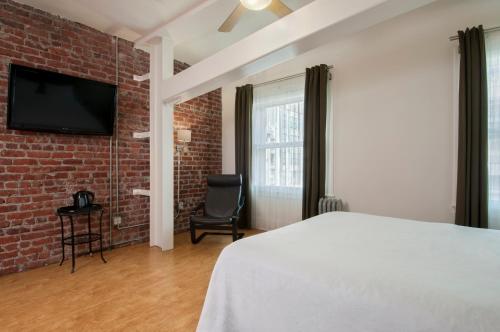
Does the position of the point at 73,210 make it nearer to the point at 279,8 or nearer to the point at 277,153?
the point at 277,153

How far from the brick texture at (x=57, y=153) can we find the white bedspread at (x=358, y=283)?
249cm

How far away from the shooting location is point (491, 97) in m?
2.55

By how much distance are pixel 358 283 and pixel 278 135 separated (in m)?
3.21

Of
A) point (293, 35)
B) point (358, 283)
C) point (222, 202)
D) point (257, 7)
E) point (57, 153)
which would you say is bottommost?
point (222, 202)

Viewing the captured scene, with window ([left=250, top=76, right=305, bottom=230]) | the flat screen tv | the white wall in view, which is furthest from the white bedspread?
the flat screen tv

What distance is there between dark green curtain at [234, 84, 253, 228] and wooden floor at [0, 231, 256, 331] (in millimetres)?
1273

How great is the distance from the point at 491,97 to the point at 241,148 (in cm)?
309

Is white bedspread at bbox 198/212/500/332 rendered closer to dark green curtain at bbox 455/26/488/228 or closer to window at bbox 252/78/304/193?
dark green curtain at bbox 455/26/488/228

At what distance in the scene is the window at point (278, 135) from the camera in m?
3.96

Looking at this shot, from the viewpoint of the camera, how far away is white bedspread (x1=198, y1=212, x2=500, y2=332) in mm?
956

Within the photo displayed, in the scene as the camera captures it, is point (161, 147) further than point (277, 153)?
No

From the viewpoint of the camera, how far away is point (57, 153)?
10.0ft

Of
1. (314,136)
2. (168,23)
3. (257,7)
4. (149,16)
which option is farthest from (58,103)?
(314,136)

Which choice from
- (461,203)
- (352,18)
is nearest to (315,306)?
(352,18)
